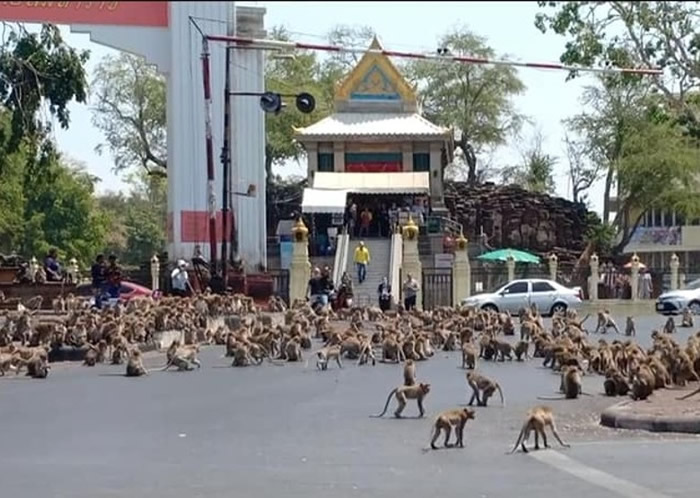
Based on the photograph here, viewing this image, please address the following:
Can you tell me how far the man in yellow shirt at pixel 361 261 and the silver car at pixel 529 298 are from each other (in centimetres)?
475

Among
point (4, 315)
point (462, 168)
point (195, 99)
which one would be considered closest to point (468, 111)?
point (462, 168)

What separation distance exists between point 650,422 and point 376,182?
141ft

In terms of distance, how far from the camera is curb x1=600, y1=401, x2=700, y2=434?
18.3 m

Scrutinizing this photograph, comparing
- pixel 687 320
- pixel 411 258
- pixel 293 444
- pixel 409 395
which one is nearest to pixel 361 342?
pixel 409 395

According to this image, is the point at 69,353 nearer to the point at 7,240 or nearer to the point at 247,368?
the point at 247,368

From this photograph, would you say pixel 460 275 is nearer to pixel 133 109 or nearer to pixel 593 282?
pixel 593 282

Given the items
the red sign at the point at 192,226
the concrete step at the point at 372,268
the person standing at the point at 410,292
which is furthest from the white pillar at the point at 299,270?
the person standing at the point at 410,292

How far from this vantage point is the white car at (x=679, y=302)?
158 feet

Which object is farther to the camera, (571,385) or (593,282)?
(593,282)

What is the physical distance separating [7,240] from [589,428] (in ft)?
184

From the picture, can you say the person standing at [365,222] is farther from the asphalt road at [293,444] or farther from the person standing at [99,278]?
the asphalt road at [293,444]

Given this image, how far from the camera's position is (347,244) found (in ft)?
180

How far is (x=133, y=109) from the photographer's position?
7869 centimetres

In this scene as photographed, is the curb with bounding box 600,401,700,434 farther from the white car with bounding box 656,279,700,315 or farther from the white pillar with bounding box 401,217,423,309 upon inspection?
the white pillar with bounding box 401,217,423,309
